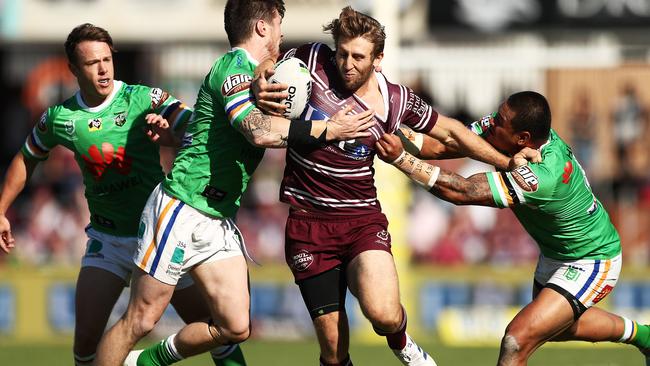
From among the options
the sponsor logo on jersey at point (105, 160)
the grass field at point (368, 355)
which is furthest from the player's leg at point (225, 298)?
the grass field at point (368, 355)

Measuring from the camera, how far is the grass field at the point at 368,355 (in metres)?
13.6

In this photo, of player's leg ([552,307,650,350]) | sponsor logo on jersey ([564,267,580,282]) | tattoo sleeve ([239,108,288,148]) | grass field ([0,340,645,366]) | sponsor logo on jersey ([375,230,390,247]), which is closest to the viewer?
tattoo sleeve ([239,108,288,148])

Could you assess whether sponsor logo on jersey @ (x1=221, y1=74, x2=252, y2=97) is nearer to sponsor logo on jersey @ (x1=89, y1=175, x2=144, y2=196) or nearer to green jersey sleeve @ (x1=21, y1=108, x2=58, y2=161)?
sponsor logo on jersey @ (x1=89, y1=175, x2=144, y2=196)

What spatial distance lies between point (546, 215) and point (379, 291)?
156cm

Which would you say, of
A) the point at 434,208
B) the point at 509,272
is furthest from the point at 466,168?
the point at 509,272

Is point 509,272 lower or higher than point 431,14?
lower

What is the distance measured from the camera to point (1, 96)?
25.4 m

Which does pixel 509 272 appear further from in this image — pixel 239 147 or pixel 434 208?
pixel 239 147

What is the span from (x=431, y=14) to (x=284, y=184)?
13.5 metres

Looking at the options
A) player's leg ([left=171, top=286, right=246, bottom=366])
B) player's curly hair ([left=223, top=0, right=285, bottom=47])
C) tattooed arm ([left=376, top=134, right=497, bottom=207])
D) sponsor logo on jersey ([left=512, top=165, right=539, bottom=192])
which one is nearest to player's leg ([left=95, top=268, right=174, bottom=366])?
player's leg ([left=171, top=286, right=246, bottom=366])

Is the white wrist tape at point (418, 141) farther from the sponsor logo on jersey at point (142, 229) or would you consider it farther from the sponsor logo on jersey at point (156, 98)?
the sponsor logo on jersey at point (142, 229)

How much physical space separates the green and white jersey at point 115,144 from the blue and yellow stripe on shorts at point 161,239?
0.67 meters

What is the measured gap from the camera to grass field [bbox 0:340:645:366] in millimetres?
13586

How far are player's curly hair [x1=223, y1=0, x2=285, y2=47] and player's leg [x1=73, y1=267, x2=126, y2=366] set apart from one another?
6.89ft
